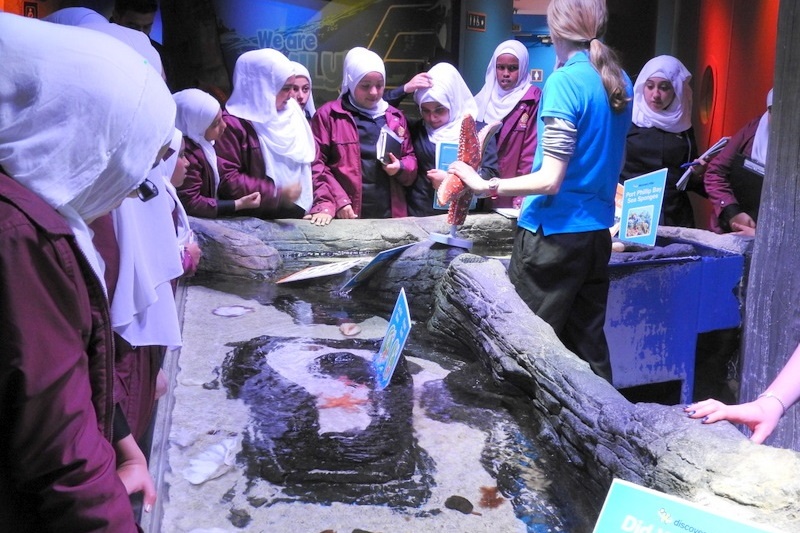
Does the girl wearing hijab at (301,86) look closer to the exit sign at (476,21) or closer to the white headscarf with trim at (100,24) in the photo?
the exit sign at (476,21)

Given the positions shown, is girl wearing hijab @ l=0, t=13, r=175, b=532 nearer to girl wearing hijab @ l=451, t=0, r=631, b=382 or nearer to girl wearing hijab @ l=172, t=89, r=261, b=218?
girl wearing hijab @ l=451, t=0, r=631, b=382

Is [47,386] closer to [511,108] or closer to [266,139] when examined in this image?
[266,139]

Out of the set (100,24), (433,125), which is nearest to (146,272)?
(100,24)

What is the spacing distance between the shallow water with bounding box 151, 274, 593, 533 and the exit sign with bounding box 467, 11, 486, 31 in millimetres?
3577

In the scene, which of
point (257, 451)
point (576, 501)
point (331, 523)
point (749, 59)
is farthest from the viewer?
point (749, 59)

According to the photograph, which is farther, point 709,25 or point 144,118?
point 709,25

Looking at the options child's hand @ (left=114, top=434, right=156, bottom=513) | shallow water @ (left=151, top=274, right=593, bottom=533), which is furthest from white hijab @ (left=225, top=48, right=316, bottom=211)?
child's hand @ (left=114, top=434, right=156, bottom=513)

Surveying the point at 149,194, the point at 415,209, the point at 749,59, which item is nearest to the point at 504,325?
the point at 149,194

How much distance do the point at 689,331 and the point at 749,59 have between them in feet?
7.92

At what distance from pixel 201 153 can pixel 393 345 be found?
2.15 metres

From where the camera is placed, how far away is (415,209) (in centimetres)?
511

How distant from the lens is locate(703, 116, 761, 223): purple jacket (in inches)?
188

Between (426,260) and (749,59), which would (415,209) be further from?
(749,59)

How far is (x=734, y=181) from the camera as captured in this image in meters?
4.80
